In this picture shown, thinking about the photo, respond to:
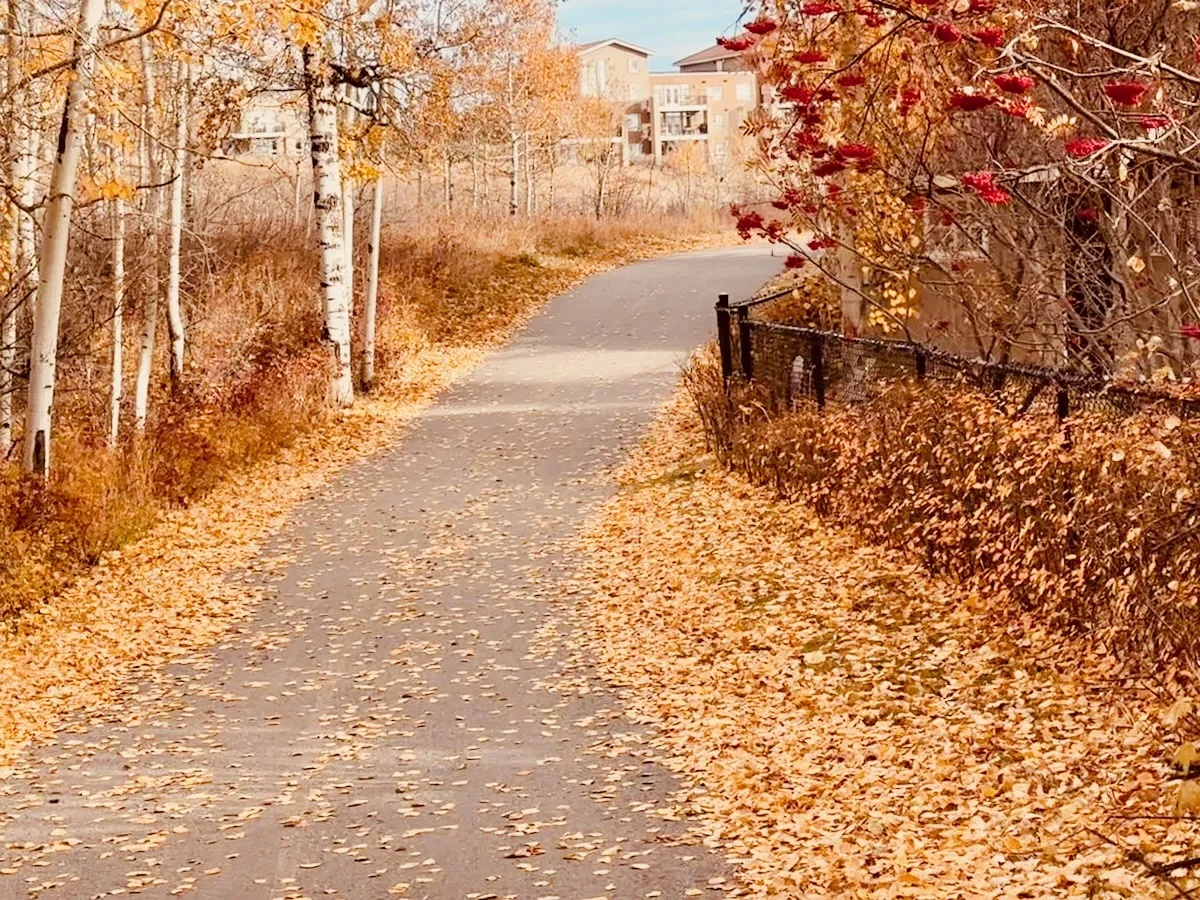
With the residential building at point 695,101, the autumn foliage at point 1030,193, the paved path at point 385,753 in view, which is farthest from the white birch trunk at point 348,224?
Answer: the residential building at point 695,101

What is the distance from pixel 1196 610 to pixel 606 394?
15.5m

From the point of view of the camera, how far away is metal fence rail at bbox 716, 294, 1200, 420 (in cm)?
989

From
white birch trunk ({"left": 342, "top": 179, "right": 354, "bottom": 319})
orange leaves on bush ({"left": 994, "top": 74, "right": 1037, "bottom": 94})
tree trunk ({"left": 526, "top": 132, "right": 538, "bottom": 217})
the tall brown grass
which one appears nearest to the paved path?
the tall brown grass

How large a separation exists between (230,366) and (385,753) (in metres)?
13.4

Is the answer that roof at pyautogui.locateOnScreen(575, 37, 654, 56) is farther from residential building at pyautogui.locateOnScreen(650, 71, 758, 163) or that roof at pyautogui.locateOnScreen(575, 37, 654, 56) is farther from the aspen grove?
the aspen grove

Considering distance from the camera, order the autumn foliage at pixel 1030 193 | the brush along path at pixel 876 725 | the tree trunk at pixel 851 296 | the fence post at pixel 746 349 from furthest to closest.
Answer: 1. the fence post at pixel 746 349
2. the tree trunk at pixel 851 296
3. the autumn foliage at pixel 1030 193
4. the brush along path at pixel 876 725

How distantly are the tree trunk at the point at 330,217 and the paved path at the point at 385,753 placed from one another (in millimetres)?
5007

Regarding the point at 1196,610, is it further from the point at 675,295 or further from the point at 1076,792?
the point at 675,295

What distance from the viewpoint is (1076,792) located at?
7375 mm

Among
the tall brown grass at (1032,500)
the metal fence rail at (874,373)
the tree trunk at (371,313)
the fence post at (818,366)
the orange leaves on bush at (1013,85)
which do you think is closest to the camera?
the orange leaves on bush at (1013,85)

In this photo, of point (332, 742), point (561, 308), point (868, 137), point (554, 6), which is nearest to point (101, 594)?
point (332, 742)

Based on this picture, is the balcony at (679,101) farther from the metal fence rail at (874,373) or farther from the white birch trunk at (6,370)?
the white birch trunk at (6,370)

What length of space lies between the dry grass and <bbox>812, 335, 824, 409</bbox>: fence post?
6.73 metres

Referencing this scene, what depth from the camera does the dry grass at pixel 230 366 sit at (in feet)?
47.9
